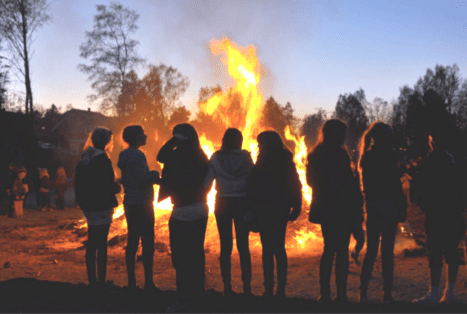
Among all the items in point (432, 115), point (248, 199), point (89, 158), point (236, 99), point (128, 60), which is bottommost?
point (248, 199)

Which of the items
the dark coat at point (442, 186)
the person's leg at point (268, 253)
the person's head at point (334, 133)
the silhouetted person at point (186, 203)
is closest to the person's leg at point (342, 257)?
the person's leg at point (268, 253)

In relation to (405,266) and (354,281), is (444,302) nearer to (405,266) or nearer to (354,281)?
(354,281)

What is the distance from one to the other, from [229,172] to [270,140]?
65 centimetres

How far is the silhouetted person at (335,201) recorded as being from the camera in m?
4.10

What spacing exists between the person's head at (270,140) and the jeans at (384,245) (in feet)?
4.61

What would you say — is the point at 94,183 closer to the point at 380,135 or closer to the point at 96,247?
the point at 96,247

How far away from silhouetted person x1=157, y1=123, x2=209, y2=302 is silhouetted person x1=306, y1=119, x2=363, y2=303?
1.38 m

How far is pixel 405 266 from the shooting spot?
6.74 m

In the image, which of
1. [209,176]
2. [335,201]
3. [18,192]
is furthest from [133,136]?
[18,192]

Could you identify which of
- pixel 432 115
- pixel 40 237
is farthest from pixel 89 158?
pixel 432 115

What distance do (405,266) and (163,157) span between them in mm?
5189

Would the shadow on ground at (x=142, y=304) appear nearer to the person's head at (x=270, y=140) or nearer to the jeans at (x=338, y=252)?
the jeans at (x=338, y=252)

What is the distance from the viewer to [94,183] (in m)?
4.51

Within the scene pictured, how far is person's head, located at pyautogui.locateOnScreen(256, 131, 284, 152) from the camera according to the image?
4430 mm
